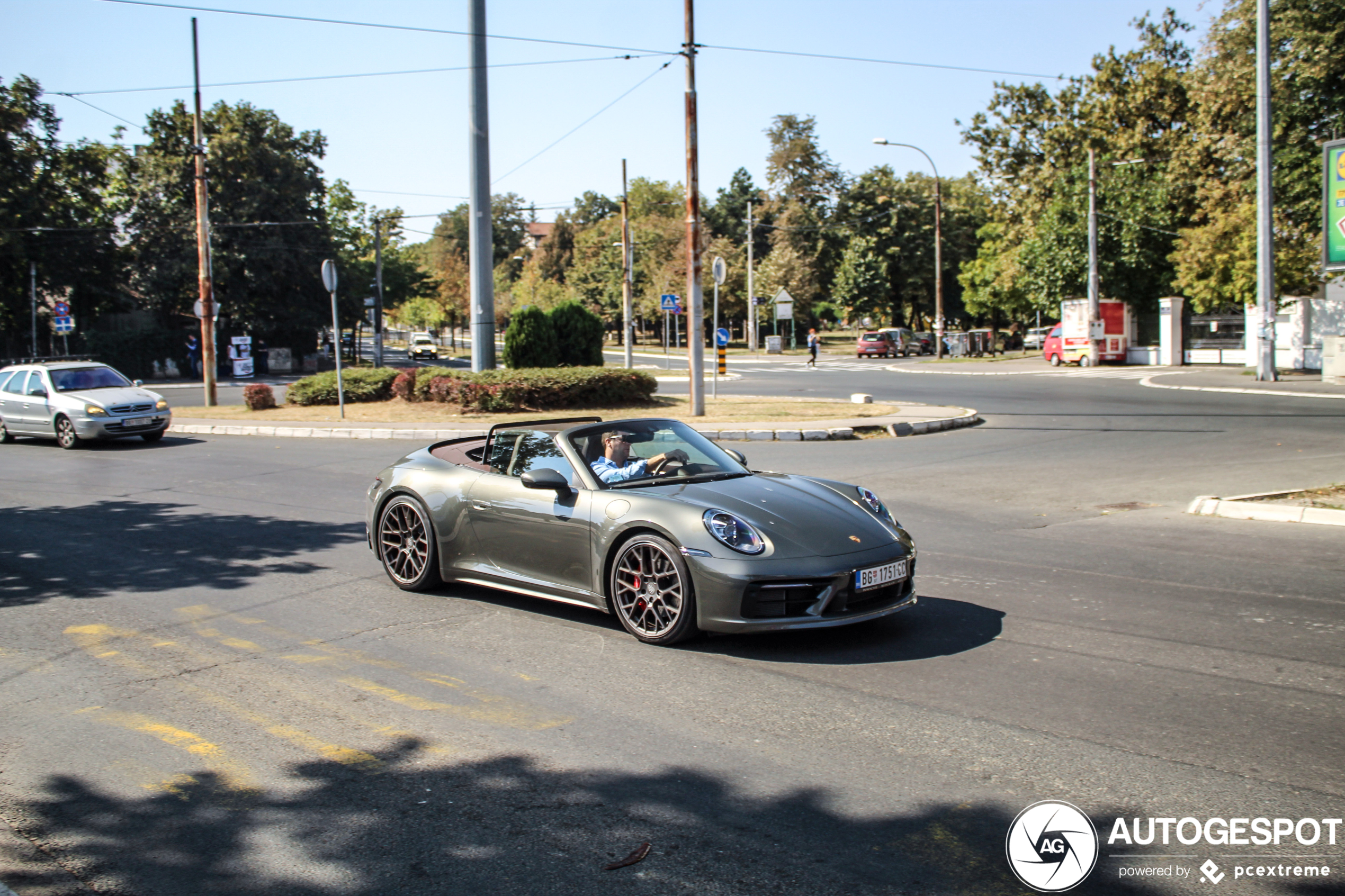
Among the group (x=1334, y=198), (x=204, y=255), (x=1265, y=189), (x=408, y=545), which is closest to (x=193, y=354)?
(x=204, y=255)

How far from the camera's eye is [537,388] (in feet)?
73.5

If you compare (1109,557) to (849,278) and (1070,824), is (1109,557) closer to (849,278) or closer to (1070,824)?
(1070,824)

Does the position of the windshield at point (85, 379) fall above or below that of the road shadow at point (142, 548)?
above

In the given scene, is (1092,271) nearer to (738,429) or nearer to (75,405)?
(738,429)

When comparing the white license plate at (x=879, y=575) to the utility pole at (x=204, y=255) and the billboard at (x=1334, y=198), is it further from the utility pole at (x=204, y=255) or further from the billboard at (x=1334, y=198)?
the utility pole at (x=204, y=255)

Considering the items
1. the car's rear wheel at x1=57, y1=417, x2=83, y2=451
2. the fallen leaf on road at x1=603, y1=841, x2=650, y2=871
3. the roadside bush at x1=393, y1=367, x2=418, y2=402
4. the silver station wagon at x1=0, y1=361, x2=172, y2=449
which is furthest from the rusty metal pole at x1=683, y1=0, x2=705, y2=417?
the fallen leaf on road at x1=603, y1=841, x2=650, y2=871

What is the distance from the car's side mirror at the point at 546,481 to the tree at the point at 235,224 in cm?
4868

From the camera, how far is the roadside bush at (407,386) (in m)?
24.2

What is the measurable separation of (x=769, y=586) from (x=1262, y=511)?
6.77m

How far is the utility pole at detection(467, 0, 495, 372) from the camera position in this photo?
20.7 metres

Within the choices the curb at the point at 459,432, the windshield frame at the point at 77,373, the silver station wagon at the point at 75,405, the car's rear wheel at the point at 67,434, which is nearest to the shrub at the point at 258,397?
the curb at the point at 459,432

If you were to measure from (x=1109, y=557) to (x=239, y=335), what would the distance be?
5264cm

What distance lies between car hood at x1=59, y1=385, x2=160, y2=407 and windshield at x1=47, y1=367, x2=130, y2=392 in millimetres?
187

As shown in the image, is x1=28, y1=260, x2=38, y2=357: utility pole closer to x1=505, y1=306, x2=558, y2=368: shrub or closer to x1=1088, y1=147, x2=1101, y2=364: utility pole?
x1=505, y1=306, x2=558, y2=368: shrub
